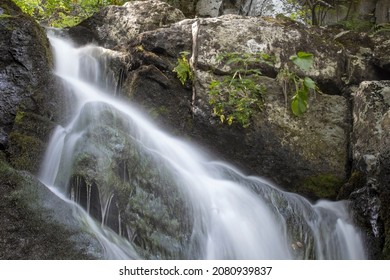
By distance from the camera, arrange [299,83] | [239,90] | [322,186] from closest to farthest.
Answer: [322,186], [239,90], [299,83]

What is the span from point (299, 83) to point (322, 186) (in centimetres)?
137

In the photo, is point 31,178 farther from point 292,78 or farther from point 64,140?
point 292,78

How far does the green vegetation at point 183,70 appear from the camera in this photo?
5.15m

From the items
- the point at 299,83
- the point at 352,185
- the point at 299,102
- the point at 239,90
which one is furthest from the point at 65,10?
the point at 352,185

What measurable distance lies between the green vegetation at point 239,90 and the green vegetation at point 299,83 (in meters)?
0.29

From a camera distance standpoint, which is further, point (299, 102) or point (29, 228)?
point (299, 102)

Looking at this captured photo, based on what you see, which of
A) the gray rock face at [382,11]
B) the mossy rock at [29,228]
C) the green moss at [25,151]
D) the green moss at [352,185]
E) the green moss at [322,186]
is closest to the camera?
the mossy rock at [29,228]

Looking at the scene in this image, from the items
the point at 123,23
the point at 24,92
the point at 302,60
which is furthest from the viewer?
the point at 123,23

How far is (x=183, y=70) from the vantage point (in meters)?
5.16

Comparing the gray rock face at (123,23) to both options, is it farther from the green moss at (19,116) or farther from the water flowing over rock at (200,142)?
the green moss at (19,116)

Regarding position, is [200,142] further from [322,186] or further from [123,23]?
[123,23]

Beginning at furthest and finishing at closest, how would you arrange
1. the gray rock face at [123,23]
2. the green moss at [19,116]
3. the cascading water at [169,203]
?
1. the gray rock face at [123,23]
2. the green moss at [19,116]
3. the cascading water at [169,203]

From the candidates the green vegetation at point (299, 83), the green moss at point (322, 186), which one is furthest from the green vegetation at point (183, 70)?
the green moss at point (322, 186)

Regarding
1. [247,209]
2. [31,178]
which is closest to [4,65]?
[31,178]
